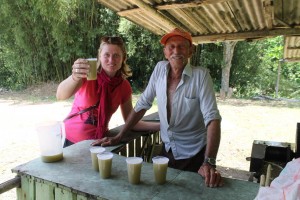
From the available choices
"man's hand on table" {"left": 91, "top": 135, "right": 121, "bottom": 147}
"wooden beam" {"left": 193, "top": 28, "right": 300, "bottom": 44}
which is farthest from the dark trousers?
"wooden beam" {"left": 193, "top": 28, "right": 300, "bottom": 44}

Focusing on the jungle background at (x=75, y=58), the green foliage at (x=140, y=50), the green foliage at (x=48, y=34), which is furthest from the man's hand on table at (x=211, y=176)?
the green foliage at (x=140, y=50)

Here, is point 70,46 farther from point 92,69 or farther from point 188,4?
point 92,69

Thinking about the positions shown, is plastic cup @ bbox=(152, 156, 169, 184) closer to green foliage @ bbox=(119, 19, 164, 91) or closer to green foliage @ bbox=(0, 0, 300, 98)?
green foliage @ bbox=(0, 0, 300, 98)

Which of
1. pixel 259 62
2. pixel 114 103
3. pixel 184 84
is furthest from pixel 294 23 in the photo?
pixel 259 62

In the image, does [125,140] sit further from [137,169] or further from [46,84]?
[46,84]

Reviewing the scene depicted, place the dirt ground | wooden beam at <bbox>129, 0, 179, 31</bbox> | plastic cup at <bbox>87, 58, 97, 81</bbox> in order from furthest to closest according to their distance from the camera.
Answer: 1. the dirt ground
2. wooden beam at <bbox>129, 0, 179, 31</bbox>
3. plastic cup at <bbox>87, 58, 97, 81</bbox>

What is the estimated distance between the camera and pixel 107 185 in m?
1.58

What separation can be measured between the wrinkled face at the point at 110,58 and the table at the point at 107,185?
33.0 inches

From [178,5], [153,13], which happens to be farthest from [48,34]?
[178,5]

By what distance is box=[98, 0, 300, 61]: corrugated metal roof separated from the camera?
3062mm

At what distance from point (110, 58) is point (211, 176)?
128 cm

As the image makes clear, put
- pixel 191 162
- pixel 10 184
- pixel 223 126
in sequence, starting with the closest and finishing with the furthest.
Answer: pixel 10 184, pixel 191 162, pixel 223 126

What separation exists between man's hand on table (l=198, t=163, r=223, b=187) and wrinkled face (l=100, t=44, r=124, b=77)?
3.80ft

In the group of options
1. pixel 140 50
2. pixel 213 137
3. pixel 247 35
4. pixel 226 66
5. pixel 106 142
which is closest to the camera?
pixel 213 137
